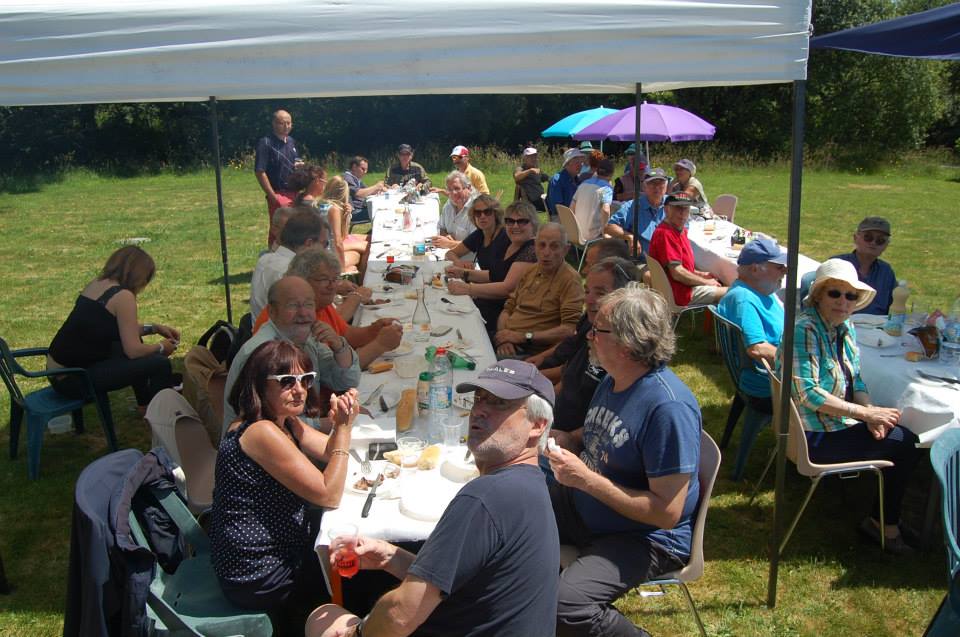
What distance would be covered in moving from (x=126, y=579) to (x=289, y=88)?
5.66 feet

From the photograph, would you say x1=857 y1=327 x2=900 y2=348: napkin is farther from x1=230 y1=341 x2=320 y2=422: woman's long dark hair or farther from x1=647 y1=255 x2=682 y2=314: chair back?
x1=230 y1=341 x2=320 y2=422: woman's long dark hair

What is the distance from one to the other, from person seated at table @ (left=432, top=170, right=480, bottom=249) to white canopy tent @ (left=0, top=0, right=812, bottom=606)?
445cm

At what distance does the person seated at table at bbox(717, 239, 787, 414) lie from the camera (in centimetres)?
386

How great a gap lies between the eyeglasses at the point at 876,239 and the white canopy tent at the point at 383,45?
2393mm

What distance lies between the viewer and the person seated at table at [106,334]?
4281 mm

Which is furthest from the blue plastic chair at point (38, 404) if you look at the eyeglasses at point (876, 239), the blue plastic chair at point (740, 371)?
the eyeglasses at point (876, 239)

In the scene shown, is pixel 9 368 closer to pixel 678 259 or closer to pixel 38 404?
pixel 38 404

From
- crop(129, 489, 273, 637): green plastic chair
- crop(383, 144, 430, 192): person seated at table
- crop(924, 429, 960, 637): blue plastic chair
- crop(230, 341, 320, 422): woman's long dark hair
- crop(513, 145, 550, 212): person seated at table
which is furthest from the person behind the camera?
crop(383, 144, 430, 192): person seated at table

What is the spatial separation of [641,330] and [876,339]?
221 centimetres

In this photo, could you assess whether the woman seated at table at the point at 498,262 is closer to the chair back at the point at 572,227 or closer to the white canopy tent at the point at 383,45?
the white canopy tent at the point at 383,45

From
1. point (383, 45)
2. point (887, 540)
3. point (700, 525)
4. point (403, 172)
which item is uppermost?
point (383, 45)

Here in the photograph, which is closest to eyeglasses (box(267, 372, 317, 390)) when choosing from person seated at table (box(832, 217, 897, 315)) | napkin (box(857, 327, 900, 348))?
napkin (box(857, 327, 900, 348))

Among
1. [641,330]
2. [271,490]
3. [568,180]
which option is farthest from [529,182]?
[271,490]

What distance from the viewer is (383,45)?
8.93ft
